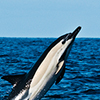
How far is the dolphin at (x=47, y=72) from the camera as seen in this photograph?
6645 mm

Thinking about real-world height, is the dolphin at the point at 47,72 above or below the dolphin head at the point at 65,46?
below

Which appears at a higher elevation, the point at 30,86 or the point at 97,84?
the point at 30,86

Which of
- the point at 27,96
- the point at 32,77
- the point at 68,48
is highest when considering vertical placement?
the point at 68,48

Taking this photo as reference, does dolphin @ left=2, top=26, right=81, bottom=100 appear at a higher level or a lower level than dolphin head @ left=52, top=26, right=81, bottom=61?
lower

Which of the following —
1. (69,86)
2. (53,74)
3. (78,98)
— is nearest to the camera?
(53,74)

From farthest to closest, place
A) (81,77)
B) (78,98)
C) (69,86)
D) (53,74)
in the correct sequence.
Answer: (81,77), (69,86), (78,98), (53,74)

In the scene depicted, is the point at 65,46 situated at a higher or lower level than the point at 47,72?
higher

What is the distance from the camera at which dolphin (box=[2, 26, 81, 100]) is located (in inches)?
262

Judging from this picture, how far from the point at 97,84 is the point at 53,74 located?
26.1 ft

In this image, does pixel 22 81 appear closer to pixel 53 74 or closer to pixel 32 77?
pixel 32 77

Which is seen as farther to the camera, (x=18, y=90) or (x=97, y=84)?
(x=97, y=84)

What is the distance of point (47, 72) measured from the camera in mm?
6633

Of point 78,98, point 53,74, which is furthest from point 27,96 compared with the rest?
point 78,98

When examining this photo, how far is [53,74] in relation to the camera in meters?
6.62
